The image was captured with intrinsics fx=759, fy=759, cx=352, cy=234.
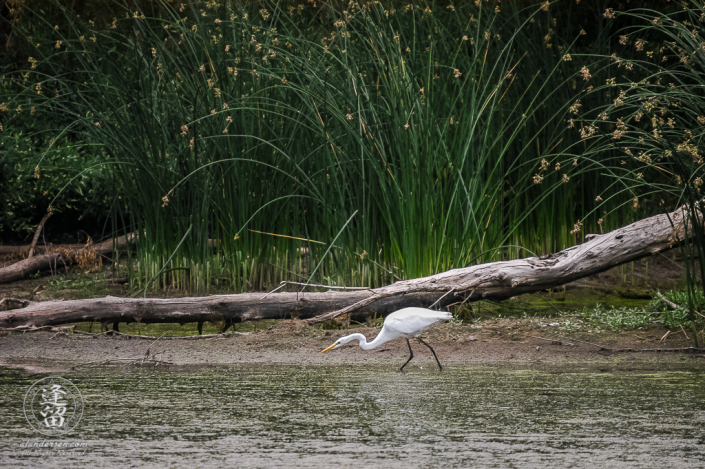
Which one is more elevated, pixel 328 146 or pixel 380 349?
pixel 328 146

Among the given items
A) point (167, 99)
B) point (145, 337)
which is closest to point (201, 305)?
point (145, 337)

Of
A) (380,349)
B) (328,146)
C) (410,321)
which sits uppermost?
(328,146)

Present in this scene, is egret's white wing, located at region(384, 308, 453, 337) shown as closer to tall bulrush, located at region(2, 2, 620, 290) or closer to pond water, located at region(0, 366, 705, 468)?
pond water, located at region(0, 366, 705, 468)

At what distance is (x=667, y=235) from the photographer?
5281 millimetres

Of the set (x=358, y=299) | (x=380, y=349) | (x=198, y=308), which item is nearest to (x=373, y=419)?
(x=380, y=349)

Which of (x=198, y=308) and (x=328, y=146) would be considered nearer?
(x=198, y=308)

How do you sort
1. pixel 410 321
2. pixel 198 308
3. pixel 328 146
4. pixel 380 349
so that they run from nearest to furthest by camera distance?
1. pixel 410 321
2. pixel 380 349
3. pixel 198 308
4. pixel 328 146

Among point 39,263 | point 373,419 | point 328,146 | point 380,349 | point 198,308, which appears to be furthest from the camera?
point 39,263

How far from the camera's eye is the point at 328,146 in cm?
575

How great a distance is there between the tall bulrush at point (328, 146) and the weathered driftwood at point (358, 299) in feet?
0.91

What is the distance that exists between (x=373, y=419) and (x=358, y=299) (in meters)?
2.25

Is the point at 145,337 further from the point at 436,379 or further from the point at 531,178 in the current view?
the point at 531,178

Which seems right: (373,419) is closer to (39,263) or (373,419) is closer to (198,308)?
(198,308)

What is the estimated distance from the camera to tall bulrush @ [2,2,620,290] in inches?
214
